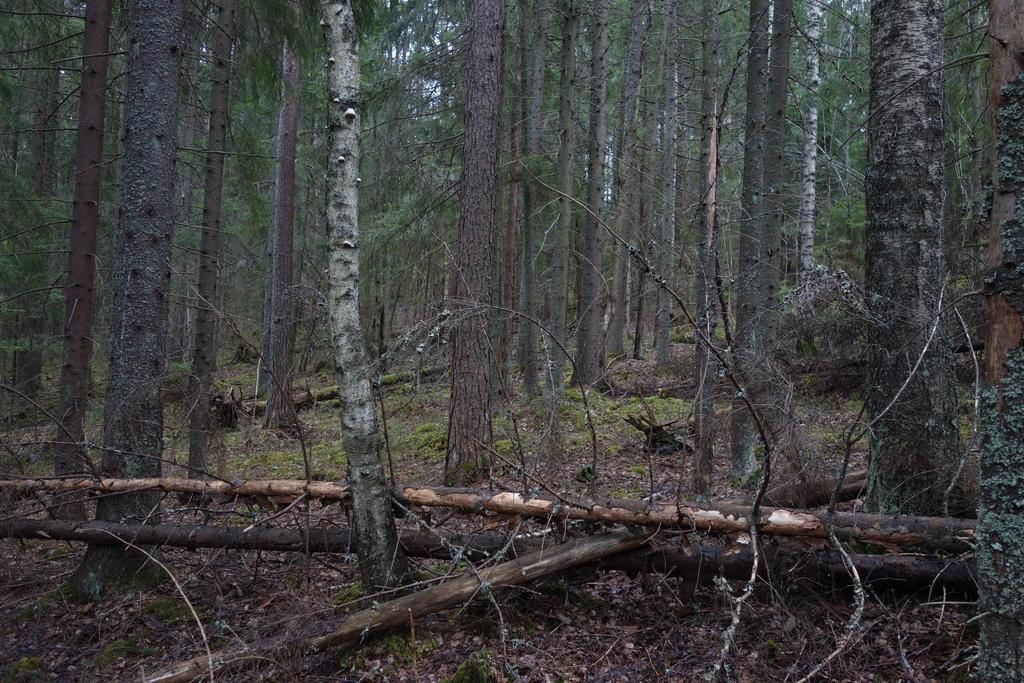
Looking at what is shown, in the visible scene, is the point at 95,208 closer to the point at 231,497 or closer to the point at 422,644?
the point at 231,497

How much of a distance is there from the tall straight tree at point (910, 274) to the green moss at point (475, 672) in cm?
284

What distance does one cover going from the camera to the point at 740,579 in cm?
447

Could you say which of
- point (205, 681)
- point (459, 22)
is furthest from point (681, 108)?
point (205, 681)

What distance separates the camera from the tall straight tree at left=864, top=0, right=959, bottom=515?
14.3 feet

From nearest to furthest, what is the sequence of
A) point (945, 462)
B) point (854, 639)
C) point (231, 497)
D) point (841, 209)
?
point (854, 639)
point (945, 462)
point (231, 497)
point (841, 209)

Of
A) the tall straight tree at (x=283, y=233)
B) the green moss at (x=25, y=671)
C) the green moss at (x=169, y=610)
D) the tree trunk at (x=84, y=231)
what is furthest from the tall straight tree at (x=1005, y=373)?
the tall straight tree at (x=283, y=233)

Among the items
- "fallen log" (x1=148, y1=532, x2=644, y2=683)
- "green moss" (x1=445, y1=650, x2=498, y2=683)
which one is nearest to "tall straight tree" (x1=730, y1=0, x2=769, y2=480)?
"fallen log" (x1=148, y1=532, x2=644, y2=683)

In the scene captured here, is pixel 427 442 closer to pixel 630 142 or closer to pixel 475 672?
pixel 475 672

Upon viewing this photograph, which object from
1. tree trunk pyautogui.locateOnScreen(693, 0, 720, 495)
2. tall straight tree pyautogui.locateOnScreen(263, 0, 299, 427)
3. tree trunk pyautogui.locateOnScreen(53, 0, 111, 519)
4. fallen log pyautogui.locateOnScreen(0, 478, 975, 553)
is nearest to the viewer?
fallen log pyautogui.locateOnScreen(0, 478, 975, 553)

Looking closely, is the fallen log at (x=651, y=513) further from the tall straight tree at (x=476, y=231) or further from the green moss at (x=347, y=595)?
the tall straight tree at (x=476, y=231)

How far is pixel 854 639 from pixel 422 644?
2722 mm

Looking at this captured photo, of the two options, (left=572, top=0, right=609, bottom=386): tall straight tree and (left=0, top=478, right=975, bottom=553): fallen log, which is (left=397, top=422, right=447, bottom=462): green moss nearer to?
(left=572, top=0, right=609, bottom=386): tall straight tree

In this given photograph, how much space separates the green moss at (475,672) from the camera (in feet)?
12.9

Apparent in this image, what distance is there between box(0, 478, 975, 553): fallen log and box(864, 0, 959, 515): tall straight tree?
13.2 inches
